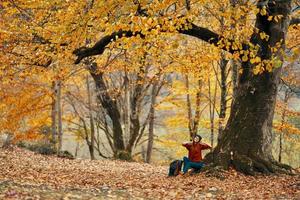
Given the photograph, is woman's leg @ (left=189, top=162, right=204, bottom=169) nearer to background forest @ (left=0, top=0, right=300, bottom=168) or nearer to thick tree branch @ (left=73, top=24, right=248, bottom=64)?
background forest @ (left=0, top=0, right=300, bottom=168)

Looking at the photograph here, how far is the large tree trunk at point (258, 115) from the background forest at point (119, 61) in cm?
55

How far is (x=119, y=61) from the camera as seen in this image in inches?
906

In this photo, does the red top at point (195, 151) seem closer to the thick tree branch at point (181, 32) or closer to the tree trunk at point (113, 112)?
the thick tree branch at point (181, 32)

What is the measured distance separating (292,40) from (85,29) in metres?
14.9

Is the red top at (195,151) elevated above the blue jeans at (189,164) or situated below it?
above

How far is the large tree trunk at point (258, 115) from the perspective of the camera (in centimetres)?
1392

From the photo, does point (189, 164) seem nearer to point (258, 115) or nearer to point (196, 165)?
point (196, 165)

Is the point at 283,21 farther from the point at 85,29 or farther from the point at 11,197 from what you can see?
the point at 11,197

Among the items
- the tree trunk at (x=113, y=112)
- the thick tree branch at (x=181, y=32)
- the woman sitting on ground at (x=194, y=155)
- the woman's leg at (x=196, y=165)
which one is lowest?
the woman's leg at (x=196, y=165)

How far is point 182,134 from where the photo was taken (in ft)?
122

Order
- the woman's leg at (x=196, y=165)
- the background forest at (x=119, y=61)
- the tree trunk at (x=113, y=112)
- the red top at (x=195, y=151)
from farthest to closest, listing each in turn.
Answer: the tree trunk at (x=113, y=112)
the red top at (x=195, y=151)
the woman's leg at (x=196, y=165)
the background forest at (x=119, y=61)

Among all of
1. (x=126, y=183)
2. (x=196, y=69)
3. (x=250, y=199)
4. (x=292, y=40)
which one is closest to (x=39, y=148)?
(x=196, y=69)

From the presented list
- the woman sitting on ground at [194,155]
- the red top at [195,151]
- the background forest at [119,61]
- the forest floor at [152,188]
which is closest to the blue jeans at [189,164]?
the woman sitting on ground at [194,155]

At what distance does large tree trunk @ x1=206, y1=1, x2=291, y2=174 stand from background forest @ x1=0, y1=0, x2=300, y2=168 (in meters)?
0.55
